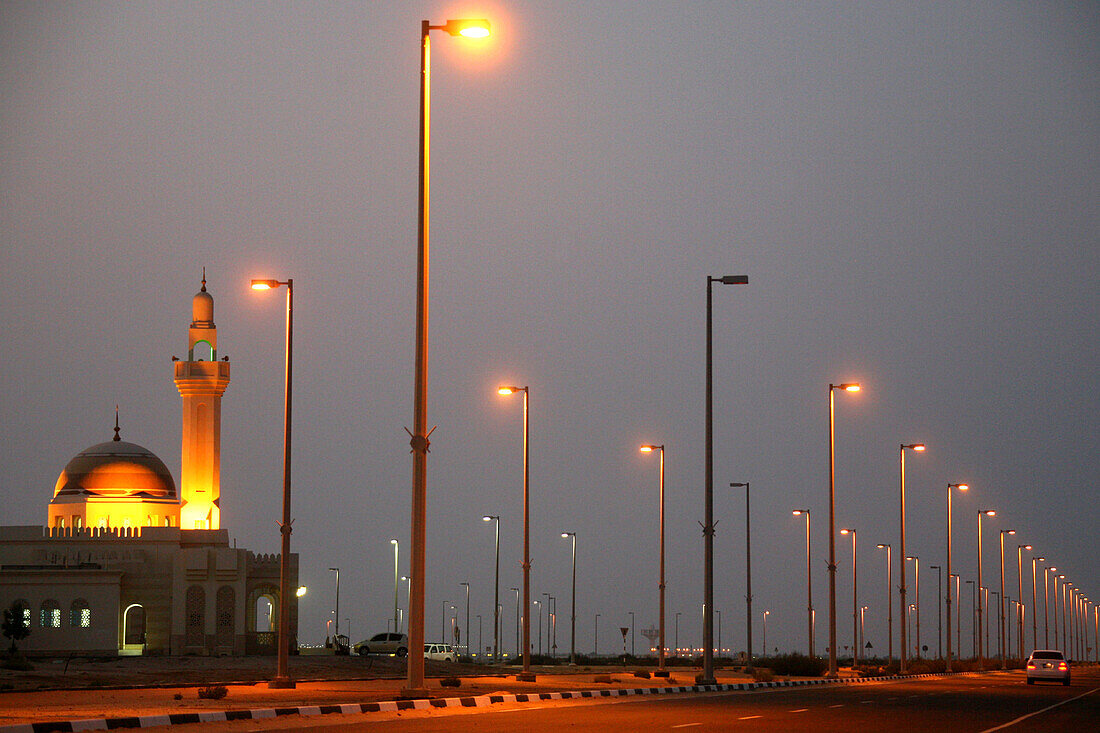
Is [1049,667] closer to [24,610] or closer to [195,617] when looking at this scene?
[195,617]

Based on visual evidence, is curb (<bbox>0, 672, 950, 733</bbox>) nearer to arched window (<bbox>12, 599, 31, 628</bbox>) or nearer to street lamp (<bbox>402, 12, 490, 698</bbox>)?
street lamp (<bbox>402, 12, 490, 698</bbox>)

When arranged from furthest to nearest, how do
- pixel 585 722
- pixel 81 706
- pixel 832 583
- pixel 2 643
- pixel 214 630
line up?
1. pixel 214 630
2. pixel 2 643
3. pixel 832 583
4. pixel 81 706
5. pixel 585 722

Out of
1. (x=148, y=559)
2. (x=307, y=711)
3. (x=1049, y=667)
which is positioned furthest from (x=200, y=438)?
(x=307, y=711)

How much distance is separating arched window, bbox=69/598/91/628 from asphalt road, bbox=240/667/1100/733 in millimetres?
48133

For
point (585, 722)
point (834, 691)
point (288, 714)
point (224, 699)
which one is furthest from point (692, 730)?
point (834, 691)

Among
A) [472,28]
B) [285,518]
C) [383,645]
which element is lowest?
[383,645]

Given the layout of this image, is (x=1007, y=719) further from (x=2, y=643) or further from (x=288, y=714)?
(x=2, y=643)

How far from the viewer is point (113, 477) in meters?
85.6

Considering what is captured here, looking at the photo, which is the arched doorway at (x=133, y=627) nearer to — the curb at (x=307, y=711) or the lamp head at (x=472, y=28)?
the curb at (x=307, y=711)

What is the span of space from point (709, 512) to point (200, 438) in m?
50.8

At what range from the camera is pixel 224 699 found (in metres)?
27.2

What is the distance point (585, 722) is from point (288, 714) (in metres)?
4.74

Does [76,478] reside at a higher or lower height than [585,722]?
higher

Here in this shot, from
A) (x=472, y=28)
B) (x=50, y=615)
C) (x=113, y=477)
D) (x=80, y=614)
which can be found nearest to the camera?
(x=472, y=28)
